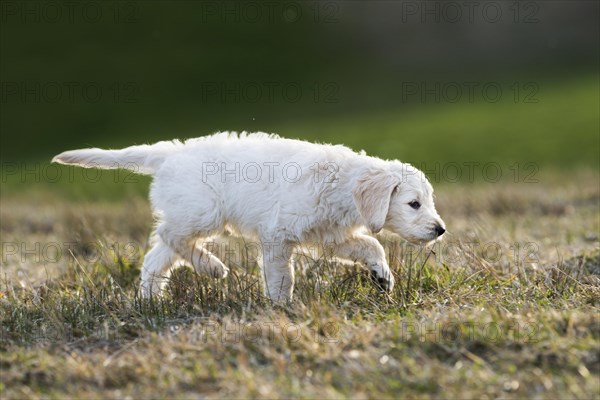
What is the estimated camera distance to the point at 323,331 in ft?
15.9

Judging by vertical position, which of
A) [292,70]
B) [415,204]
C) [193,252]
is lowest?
[193,252]

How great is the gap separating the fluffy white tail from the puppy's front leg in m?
1.58

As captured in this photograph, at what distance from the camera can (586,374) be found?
409cm

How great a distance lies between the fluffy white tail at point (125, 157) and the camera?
6.48 metres

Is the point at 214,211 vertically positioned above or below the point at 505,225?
above

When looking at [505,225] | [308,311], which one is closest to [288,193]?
[308,311]

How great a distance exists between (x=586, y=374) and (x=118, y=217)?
7815mm

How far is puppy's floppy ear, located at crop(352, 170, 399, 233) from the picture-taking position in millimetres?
5781

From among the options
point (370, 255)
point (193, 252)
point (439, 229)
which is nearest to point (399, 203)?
point (439, 229)

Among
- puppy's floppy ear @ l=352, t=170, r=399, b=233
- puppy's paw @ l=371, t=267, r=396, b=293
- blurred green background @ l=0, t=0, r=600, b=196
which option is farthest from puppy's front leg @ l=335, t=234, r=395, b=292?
blurred green background @ l=0, t=0, r=600, b=196

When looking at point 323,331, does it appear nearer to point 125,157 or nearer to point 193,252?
point 193,252

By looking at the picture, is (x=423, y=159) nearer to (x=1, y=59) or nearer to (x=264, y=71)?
(x=264, y=71)

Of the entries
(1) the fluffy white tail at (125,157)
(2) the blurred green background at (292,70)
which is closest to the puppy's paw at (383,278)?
(1) the fluffy white tail at (125,157)

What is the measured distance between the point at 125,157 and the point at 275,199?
4.29ft
